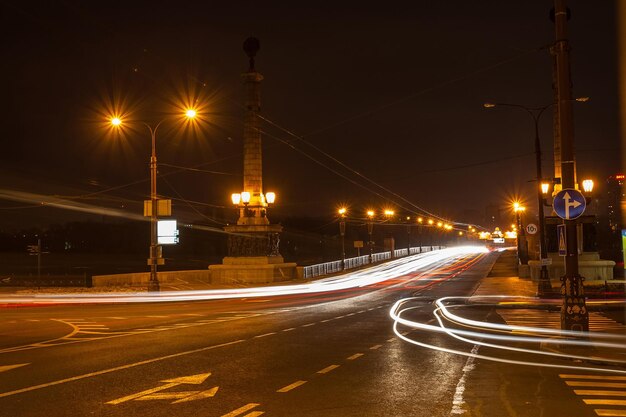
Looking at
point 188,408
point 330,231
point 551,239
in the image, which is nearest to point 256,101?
point 551,239

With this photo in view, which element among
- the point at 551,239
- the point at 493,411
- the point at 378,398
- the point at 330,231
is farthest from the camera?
the point at 330,231

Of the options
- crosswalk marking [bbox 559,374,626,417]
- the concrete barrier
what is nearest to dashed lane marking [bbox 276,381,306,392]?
crosswalk marking [bbox 559,374,626,417]

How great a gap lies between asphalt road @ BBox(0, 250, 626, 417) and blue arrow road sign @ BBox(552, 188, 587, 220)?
370 centimetres

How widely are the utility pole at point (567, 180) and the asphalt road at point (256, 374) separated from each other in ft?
8.33

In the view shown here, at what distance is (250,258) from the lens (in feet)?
162

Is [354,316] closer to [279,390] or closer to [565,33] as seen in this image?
[565,33]

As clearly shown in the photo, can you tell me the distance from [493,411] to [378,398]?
5.32 ft

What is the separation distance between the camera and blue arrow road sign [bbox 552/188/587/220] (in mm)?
14672

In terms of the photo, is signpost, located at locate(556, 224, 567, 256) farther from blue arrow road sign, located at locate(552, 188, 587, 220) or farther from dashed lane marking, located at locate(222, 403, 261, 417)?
dashed lane marking, located at locate(222, 403, 261, 417)

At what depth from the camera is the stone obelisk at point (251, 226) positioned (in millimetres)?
48719

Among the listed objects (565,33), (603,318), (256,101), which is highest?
(256,101)

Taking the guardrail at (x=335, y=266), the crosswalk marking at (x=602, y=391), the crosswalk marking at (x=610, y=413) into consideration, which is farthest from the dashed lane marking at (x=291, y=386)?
the guardrail at (x=335, y=266)

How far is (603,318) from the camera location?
21.5 m

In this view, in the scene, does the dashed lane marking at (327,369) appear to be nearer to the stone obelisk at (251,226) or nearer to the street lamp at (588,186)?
the street lamp at (588,186)
